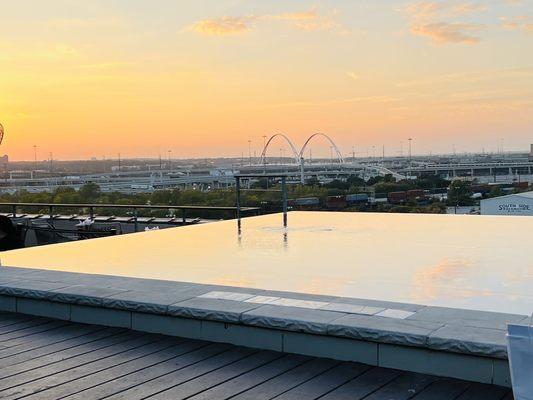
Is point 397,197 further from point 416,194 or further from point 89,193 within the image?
point 89,193

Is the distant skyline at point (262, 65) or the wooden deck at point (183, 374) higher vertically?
the distant skyline at point (262, 65)

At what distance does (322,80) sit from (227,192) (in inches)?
524

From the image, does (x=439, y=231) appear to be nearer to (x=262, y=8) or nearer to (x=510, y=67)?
(x=262, y=8)

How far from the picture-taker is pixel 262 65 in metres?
18.6

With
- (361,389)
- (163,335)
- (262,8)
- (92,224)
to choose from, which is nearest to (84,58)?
(262,8)

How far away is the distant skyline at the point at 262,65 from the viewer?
14.9 m

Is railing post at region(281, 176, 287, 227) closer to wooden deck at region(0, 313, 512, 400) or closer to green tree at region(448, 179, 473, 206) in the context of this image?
wooden deck at region(0, 313, 512, 400)

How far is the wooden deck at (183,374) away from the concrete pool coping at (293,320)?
6cm

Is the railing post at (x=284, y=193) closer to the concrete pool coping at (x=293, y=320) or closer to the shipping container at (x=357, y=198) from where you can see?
the shipping container at (x=357, y=198)

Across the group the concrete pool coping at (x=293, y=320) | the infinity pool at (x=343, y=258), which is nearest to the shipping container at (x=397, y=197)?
the infinity pool at (x=343, y=258)

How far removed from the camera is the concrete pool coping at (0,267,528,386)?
8.77ft

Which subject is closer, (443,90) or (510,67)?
(510,67)

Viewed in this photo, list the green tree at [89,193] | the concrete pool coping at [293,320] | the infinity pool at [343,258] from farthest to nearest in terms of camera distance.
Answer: the green tree at [89,193] → the infinity pool at [343,258] → the concrete pool coping at [293,320]

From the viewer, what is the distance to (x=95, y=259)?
6.14m
